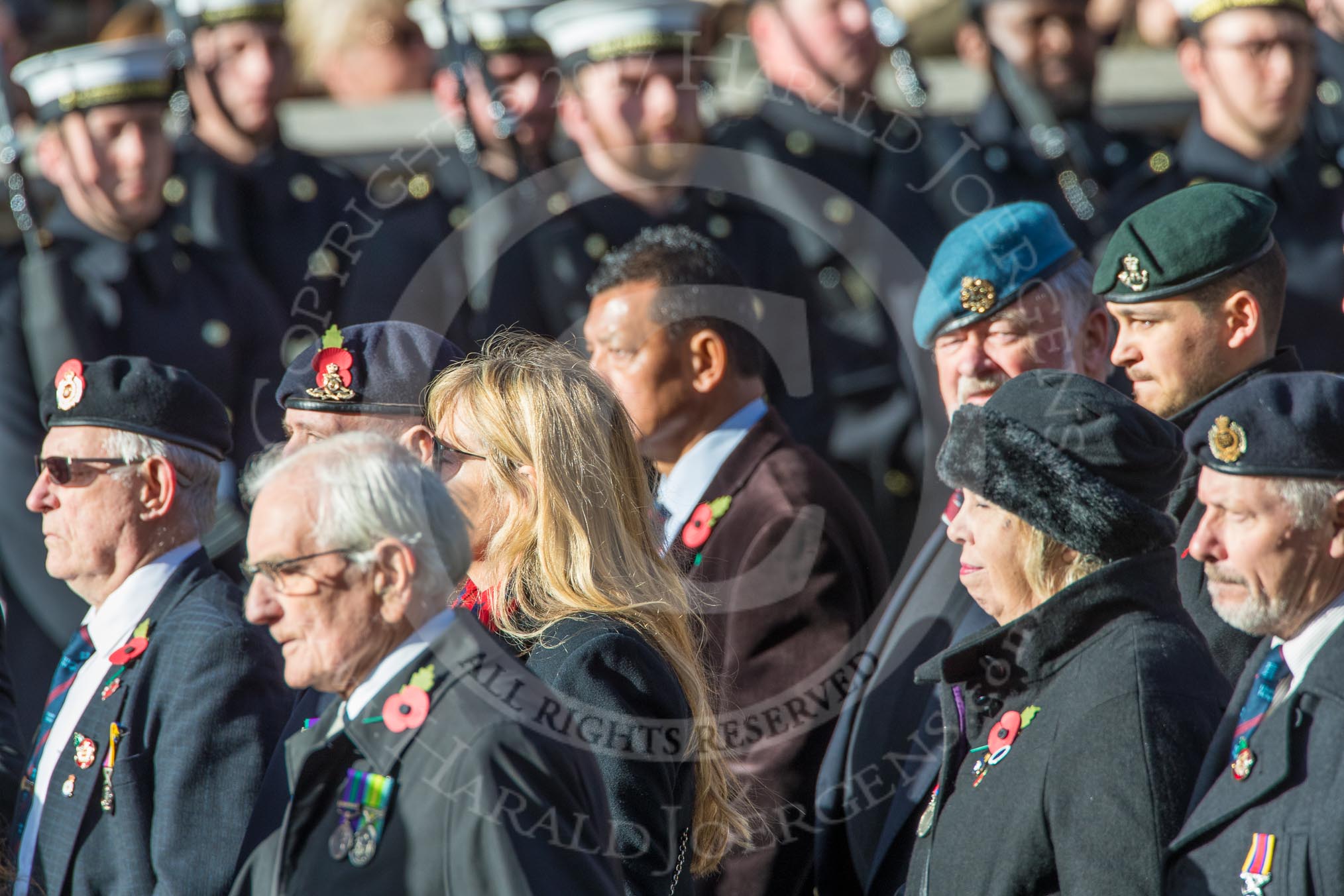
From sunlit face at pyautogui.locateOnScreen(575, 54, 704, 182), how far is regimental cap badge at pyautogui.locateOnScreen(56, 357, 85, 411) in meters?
2.58

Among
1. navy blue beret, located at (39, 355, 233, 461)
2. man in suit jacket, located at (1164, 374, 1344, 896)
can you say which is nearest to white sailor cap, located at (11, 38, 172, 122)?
navy blue beret, located at (39, 355, 233, 461)

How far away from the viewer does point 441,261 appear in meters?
6.15

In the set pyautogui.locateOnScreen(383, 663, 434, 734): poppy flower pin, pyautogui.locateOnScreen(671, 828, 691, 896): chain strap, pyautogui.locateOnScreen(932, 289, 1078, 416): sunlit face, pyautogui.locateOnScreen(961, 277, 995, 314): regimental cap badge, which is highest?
pyautogui.locateOnScreen(961, 277, 995, 314): regimental cap badge

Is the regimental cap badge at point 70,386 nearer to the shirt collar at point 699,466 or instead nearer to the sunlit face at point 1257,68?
the shirt collar at point 699,466

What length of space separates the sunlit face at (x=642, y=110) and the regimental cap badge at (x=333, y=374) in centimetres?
249

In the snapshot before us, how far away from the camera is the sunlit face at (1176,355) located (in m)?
3.71

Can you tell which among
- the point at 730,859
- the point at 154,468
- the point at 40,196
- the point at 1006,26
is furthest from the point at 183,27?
the point at 730,859

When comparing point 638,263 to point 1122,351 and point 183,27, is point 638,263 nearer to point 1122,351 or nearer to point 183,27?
point 1122,351

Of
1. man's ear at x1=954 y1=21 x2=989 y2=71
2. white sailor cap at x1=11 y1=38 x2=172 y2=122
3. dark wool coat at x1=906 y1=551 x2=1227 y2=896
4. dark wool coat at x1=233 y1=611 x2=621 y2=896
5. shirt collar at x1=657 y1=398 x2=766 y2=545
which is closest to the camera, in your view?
dark wool coat at x1=233 y1=611 x2=621 y2=896

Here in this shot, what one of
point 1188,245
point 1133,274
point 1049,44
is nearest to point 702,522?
point 1133,274

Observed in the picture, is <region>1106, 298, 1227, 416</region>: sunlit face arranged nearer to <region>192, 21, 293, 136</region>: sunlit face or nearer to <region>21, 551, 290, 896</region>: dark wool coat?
<region>21, 551, 290, 896</region>: dark wool coat

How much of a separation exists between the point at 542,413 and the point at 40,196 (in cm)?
426

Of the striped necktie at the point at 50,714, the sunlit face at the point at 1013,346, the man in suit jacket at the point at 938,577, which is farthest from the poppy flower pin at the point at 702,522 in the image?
the striped necktie at the point at 50,714

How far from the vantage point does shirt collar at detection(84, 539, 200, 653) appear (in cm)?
355
